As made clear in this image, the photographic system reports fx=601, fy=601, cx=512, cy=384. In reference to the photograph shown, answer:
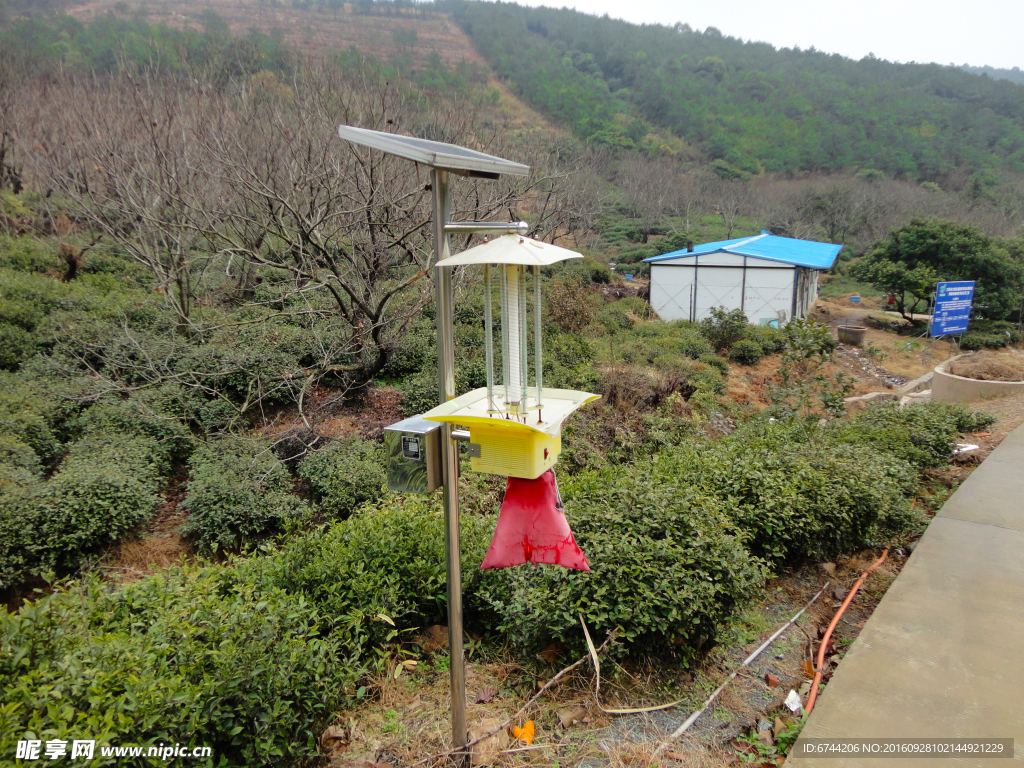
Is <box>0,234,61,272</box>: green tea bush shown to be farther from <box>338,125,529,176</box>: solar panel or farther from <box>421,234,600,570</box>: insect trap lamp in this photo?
<box>421,234,600,570</box>: insect trap lamp

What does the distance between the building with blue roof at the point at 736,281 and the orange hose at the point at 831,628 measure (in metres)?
15.1

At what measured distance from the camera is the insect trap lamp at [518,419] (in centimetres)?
194

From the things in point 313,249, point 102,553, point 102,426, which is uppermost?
point 313,249

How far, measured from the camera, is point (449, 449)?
2.16 m

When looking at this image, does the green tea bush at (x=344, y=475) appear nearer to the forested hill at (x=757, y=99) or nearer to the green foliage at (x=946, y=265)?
the green foliage at (x=946, y=265)

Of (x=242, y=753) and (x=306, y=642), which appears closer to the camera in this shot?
(x=242, y=753)

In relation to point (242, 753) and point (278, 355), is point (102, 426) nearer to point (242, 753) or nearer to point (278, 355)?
point (278, 355)

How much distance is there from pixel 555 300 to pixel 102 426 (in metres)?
7.82

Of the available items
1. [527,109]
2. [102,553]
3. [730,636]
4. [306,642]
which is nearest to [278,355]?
[102,553]

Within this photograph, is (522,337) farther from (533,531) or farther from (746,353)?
(746,353)

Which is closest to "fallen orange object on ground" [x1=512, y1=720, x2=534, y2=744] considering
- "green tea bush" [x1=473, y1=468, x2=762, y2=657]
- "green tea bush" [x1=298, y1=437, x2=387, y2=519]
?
"green tea bush" [x1=473, y1=468, x2=762, y2=657]

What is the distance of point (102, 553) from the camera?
5.34 meters

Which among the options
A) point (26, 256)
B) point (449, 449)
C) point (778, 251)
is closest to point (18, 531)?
point (449, 449)

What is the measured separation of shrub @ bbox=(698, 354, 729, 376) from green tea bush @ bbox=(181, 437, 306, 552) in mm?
9714
